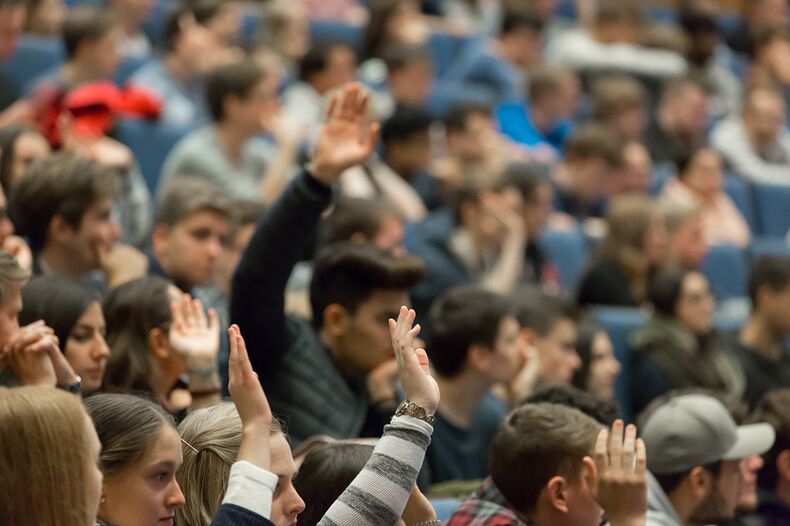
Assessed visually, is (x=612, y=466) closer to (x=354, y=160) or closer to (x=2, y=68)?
(x=354, y=160)

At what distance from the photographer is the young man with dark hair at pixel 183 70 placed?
5422 mm

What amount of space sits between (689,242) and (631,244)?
0.40m

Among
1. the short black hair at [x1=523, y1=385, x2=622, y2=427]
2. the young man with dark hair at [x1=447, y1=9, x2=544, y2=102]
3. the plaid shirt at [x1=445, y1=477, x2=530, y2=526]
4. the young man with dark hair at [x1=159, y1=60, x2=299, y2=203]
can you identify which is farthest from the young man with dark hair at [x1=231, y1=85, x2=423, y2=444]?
the young man with dark hair at [x1=447, y1=9, x2=544, y2=102]

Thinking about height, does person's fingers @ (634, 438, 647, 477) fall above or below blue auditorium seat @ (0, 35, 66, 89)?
above

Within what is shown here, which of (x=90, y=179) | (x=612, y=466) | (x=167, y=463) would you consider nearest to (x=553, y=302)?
(x=90, y=179)

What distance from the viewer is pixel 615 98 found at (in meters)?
6.57

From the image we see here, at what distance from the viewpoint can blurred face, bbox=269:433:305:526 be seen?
6.11 ft

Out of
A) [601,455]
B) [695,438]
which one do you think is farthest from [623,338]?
[601,455]

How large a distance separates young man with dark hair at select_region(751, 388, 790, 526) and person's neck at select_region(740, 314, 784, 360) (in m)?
1.61

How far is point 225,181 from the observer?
460cm

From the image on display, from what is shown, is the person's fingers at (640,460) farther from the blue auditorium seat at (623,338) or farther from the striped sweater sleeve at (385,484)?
the blue auditorium seat at (623,338)

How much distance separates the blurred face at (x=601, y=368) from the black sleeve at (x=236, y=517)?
7.97 feet

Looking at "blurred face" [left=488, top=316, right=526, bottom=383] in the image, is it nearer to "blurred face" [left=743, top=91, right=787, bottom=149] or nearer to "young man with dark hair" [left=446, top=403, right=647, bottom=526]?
"young man with dark hair" [left=446, top=403, right=647, bottom=526]

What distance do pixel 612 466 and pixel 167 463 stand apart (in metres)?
0.67
